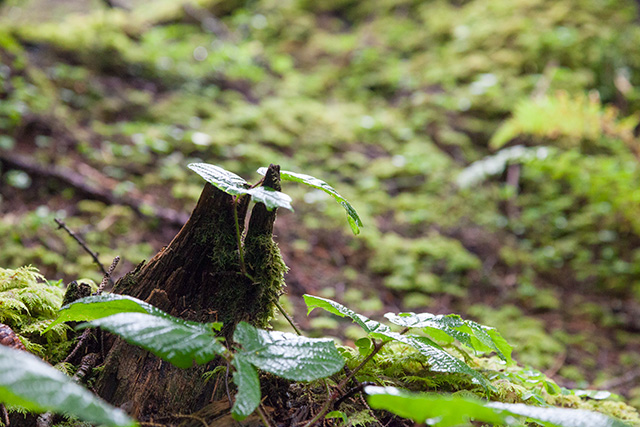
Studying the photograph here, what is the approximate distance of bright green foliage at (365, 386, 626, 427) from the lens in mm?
629

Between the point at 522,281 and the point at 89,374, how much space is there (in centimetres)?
367

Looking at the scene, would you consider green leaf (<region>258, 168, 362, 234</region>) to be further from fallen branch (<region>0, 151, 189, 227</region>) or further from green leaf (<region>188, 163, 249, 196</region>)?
fallen branch (<region>0, 151, 189, 227</region>)

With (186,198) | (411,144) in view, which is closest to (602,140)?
(411,144)

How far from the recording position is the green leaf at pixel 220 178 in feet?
3.29

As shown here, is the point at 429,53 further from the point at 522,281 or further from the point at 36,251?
the point at 36,251

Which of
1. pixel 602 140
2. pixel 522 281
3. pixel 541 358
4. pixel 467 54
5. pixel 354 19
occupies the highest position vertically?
pixel 354 19

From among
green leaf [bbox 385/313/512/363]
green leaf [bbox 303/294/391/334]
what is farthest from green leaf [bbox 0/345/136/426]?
green leaf [bbox 385/313/512/363]

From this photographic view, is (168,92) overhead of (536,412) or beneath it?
overhead

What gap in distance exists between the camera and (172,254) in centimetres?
127

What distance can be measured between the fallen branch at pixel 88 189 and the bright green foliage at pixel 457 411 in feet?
9.54

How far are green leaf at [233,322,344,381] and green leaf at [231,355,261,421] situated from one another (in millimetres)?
24

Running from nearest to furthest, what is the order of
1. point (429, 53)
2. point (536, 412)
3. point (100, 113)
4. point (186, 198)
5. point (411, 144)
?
point (536, 412) → point (186, 198) → point (100, 113) → point (411, 144) → point (429, 53)

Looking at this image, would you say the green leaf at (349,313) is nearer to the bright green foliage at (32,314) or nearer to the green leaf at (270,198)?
the green leaf at (270,198)

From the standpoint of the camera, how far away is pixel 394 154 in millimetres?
5113
